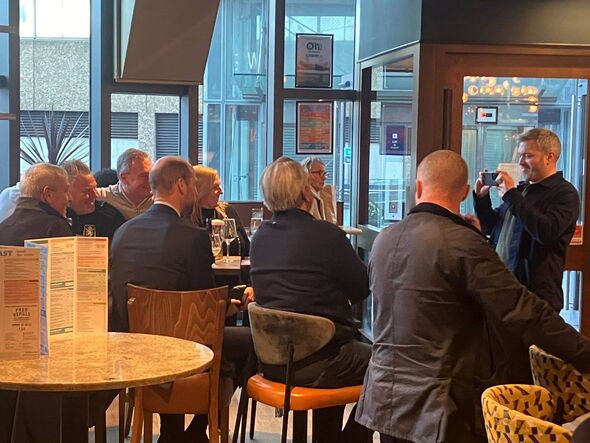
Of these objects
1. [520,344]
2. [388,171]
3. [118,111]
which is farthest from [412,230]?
[118,111]

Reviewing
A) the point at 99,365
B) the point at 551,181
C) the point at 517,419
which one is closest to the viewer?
the point at 517,419

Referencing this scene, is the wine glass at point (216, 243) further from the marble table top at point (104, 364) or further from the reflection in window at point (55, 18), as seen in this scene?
the reflection in window at point (55, 18)

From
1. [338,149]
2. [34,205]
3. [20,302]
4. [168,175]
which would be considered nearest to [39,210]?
[34,205]

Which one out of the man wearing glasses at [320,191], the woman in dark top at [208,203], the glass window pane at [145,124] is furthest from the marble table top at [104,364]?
the glass window pane at [145,124]

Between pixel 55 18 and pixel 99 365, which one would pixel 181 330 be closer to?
pixel 99 365

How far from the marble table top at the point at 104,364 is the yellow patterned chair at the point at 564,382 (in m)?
1.08

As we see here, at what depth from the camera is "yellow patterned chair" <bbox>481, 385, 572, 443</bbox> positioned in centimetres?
202

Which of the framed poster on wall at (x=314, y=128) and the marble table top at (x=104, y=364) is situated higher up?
the framed poster on wall at (x=314, y=128)

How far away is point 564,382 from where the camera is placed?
267cm

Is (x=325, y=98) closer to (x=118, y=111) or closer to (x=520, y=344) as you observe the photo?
(x=118, y=111)

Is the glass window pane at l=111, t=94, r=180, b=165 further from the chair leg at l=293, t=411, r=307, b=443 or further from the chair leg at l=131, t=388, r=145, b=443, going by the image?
the chair leg at l=293, t=411, r=307, b=443

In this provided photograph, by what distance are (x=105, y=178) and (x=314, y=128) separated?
197 centimetres

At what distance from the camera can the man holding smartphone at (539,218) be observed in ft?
13.5

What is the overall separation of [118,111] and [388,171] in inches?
81.6
